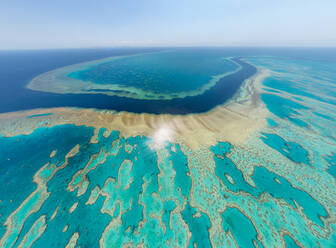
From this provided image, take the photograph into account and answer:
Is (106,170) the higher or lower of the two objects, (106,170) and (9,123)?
the lower

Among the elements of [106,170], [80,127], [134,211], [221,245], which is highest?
[80,127]

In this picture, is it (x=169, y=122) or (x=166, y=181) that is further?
(x=169, y=122)

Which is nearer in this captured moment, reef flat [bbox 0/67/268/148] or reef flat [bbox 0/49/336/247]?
reef flat [bbox 0/49/336/247]

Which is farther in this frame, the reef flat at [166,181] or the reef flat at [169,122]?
the reef flat at [169,122]

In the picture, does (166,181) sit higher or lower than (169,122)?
lower

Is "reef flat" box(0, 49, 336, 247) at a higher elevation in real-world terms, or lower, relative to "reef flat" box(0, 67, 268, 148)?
lower

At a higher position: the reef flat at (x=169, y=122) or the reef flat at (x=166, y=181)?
the reef flat at (x=169, y=122)

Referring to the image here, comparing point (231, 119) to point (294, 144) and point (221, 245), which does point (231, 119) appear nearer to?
point (294, 144)

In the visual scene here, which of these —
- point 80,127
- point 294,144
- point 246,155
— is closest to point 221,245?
point 246,155
